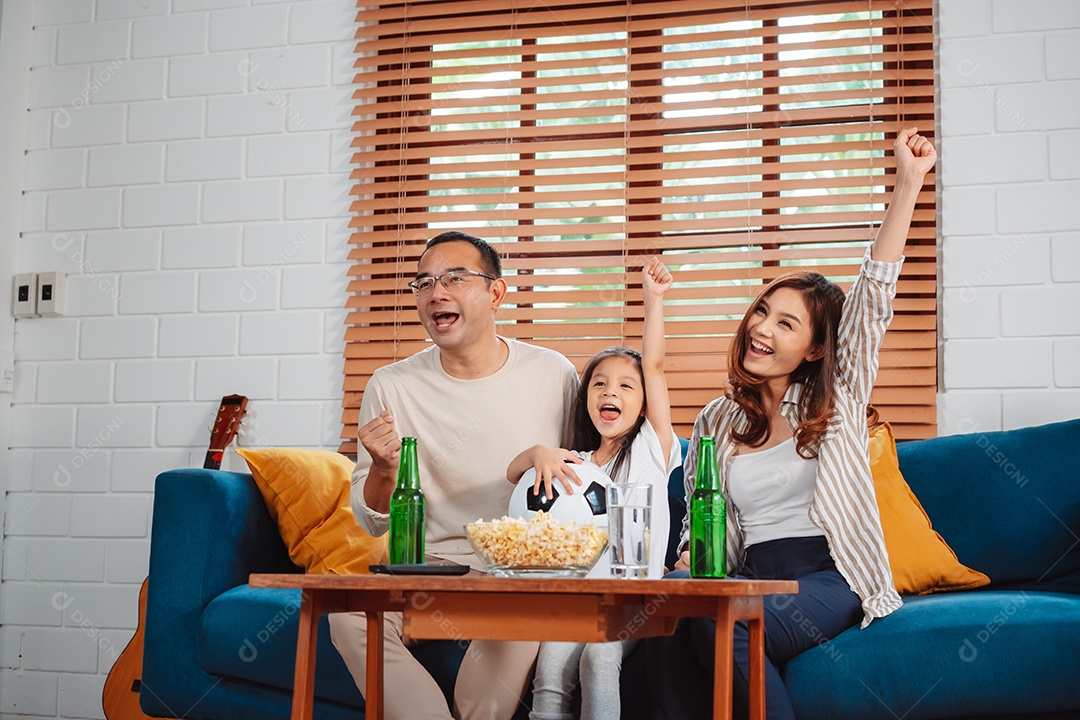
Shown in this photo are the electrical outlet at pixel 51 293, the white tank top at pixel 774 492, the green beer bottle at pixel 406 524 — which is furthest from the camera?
the electrical outlet at pixel 51 293

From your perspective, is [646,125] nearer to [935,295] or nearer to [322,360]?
[935,295]

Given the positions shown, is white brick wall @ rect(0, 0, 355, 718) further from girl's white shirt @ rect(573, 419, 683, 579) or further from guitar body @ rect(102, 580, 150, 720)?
girl's white shirt @ rect(573, 419, 683, 579)

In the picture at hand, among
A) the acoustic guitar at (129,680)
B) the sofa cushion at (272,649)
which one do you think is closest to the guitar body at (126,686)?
the acoustic guitar at (129,680)

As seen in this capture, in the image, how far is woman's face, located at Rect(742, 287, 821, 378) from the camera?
84.5 inches

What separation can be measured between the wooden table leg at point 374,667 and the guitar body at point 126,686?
1272 mm

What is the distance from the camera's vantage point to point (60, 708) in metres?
3.29

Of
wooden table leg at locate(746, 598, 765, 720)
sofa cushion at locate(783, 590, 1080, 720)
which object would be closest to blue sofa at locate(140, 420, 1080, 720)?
sofa cushion at locate(783, 590, 1080, 720)

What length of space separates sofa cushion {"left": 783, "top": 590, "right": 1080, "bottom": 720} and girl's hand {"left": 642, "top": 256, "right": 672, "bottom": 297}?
2.45 ft

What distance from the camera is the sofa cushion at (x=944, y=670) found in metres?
1.88

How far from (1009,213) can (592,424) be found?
1.40 metres

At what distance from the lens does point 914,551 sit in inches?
91.7

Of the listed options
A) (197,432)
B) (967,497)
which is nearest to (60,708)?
(197,432)

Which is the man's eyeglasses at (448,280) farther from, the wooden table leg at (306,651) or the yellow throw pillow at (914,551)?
the yellow throw pillow at (914,551)

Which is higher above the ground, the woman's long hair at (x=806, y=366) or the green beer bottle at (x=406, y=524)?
the woman's long hair at (x=806, y=366)
